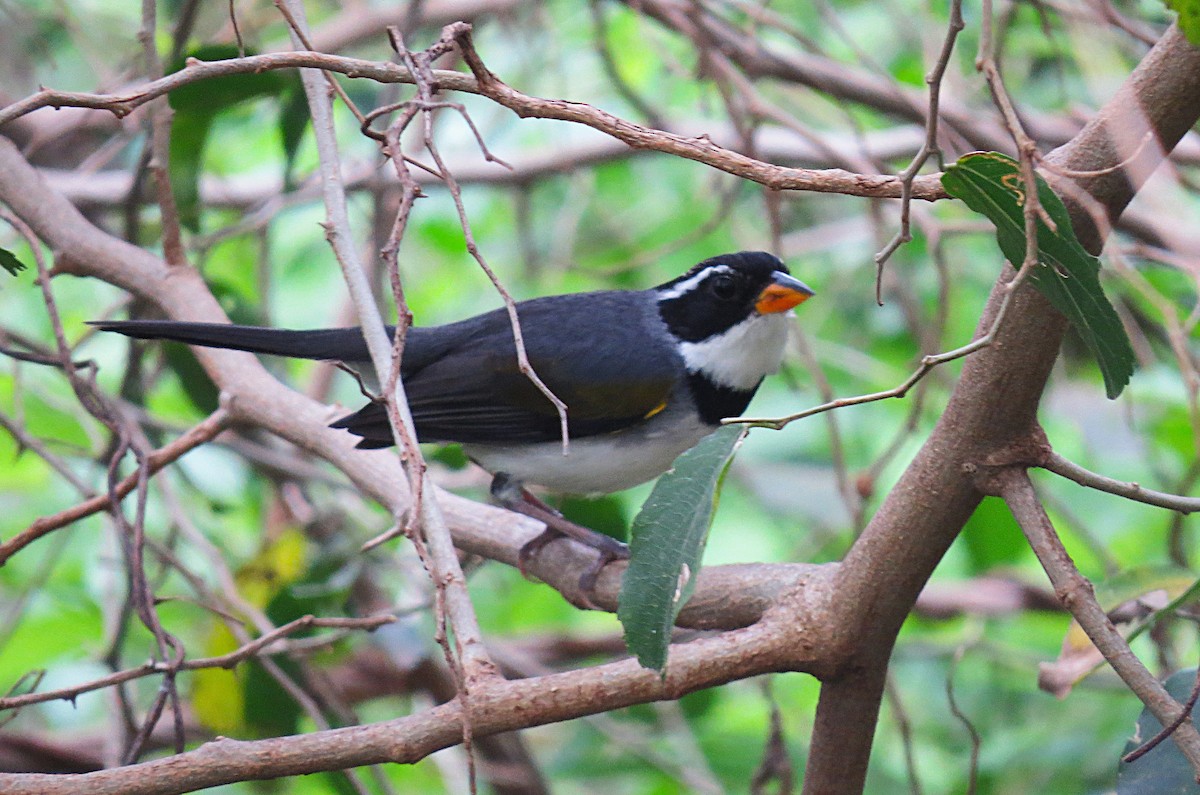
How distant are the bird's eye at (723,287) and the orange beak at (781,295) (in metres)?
0.08

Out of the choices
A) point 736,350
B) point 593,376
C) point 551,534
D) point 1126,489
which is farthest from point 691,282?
point 1126,489

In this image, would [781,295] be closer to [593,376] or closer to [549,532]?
[593,376]

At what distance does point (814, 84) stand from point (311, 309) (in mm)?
2939

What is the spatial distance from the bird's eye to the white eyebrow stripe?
0.02 meters

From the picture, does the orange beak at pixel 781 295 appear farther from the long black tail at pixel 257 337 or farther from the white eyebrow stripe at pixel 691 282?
the long black tail at pixel 257 337

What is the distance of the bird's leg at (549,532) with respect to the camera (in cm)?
305

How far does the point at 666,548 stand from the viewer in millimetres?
1853

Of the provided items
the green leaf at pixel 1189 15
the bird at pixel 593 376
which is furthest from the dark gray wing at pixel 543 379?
the green leaf at pixel 1189 15

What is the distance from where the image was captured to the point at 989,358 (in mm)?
1750

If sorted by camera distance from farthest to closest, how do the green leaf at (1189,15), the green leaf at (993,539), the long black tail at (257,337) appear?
the green leaf at (993,539), the long black tail at (257,337), the green leaf at (1189,15)

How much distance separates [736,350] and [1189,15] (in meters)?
2.23

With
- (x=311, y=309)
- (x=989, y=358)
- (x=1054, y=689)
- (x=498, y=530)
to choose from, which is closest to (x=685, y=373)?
(x=498, y=530)

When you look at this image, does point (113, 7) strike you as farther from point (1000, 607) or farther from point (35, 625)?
point (1000, 607)

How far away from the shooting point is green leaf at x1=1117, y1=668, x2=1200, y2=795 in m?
1.83
